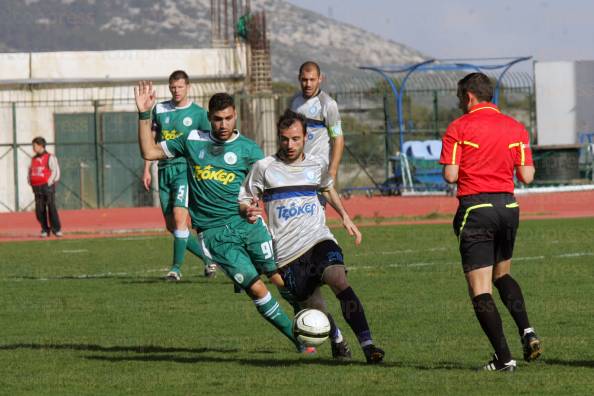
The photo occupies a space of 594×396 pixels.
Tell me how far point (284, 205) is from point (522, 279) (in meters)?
5.75

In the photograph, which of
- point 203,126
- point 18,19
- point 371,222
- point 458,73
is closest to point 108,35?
point 18,19

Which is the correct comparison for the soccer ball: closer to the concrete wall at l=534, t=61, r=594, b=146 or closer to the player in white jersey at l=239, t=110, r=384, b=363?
the player in white jersey at l=239, t=110, r=384, b=363

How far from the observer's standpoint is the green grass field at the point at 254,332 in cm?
823

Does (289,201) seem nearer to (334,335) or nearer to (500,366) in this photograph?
(334,335)

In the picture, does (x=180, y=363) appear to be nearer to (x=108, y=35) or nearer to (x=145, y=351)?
(x=145, y=351)

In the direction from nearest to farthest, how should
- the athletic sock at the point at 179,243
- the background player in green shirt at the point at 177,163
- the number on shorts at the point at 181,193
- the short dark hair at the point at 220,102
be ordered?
the short dark hair at the point at 220,102 < the background player in green shirt at the point at 177,163 < the number on shorts at the point at 181,193 < the athletic sock at the point at 179,243

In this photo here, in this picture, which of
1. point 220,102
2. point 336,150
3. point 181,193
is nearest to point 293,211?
point 220,102

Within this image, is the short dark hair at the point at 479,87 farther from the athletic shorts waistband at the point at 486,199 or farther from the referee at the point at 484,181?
the athletic shorts waistband at the point at 486,199

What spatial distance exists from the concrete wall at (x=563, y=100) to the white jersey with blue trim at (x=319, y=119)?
27089 mm

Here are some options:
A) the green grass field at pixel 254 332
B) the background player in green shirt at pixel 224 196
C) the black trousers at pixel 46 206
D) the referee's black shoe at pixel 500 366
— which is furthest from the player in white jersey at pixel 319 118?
the black trousers at pixel 46 206

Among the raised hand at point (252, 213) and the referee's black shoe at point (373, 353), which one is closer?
the referee's black shoe at point (373, 353)

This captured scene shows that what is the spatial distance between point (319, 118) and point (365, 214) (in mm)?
16355

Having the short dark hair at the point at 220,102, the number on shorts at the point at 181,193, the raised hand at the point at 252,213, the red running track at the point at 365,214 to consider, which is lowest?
the red running track at the point at 365,214

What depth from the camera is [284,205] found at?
29.9ft
